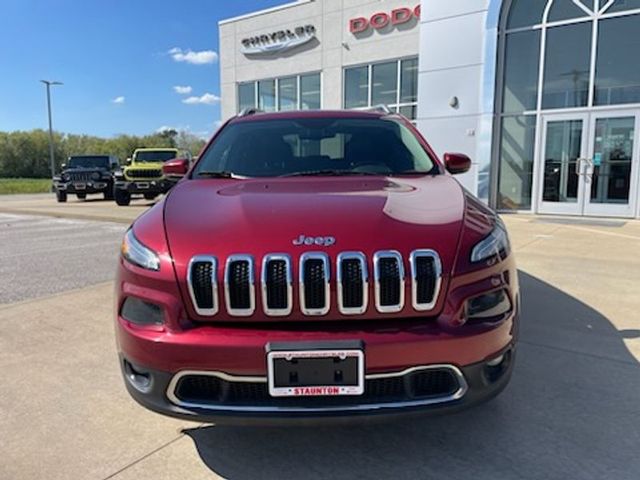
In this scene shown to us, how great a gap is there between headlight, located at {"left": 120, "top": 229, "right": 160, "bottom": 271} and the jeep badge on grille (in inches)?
23.5

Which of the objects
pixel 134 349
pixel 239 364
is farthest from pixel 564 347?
pixel 134 349

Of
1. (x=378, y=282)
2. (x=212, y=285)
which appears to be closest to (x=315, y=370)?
(x=378, y=282)

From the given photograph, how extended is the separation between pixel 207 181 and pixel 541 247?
19.8 feet

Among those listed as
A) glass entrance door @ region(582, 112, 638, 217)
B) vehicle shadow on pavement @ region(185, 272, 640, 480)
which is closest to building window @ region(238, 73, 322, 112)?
glass entrance door @ region(582, 112, 638, 217)

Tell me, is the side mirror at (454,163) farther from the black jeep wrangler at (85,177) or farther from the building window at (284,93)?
the black jeep wrangler at (85,177)

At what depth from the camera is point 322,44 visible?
1728 cm

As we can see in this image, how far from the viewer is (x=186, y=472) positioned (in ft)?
7.16

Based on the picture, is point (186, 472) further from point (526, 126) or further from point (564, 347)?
point (526, 126)

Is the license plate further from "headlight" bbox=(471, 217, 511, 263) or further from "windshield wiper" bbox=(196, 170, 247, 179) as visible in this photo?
"windshield wiper" bbox=(196, 170, 247, 179)

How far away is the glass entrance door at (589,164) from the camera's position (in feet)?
36.0

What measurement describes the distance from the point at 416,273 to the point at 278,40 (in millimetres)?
18082

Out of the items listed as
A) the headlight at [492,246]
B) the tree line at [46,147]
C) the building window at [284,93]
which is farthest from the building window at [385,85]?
the tree line at [46,147]

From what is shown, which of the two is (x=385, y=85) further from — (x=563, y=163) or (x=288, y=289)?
(x=288, y=289)

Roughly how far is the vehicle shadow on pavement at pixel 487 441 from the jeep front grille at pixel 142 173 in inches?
632
